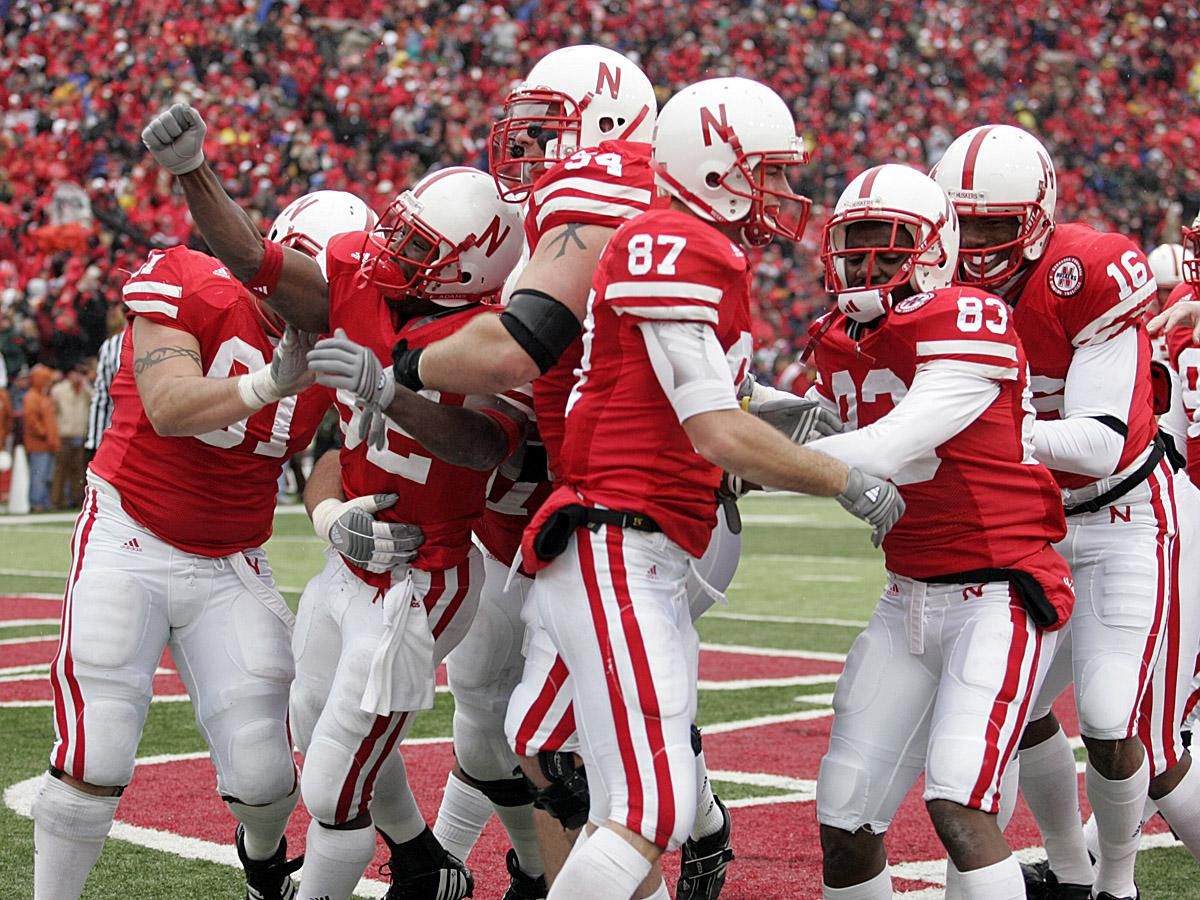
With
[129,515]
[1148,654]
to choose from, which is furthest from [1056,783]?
[129,515]

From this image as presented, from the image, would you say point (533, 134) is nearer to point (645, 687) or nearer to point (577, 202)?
point (577, 202)

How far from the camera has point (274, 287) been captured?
3531mm

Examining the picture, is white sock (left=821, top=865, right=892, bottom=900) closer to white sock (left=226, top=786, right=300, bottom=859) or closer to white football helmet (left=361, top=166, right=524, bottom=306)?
white sock (left=226, top=786, right=300, bottom=859)

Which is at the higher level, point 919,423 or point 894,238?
point 894,238

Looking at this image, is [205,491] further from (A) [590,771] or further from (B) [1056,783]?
(B) [1056,783]

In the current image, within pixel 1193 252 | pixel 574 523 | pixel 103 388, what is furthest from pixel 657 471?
pixel 103 388

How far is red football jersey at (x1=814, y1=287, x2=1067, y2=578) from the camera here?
3.29 m

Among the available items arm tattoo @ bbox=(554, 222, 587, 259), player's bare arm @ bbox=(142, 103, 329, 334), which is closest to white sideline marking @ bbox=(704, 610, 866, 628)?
player's bare arm @ bbox=(142, 103, 329, 334)

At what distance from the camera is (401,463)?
3.60 meters

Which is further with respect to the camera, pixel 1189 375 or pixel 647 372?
pixel 1189 375

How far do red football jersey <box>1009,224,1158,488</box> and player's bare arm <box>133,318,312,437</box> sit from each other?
1.71 m

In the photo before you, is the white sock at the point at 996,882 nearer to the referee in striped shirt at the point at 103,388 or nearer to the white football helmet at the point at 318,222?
the white football helmet at the point at 318,222

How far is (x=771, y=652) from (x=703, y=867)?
4293 millimetres

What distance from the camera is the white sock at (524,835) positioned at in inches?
160
